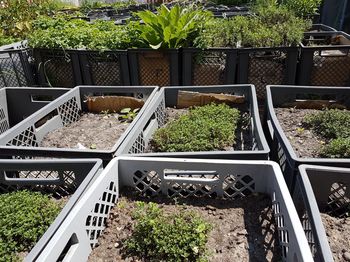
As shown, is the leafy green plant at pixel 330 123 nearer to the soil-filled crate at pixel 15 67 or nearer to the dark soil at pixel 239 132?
the dark soil at pixel 239 132

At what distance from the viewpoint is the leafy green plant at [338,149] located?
211 centimetres

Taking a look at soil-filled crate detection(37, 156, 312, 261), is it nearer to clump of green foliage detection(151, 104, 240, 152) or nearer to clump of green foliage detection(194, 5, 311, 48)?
clump of green foliage detection(151, 104, 240, 152)

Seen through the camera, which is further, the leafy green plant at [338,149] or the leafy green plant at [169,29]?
the leafy green plant at [169,29]

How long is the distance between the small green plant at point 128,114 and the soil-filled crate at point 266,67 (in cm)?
110

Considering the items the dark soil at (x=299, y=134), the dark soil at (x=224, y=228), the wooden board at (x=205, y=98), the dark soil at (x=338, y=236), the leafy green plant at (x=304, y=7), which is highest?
the leafy green plant at (x=304, y=7)

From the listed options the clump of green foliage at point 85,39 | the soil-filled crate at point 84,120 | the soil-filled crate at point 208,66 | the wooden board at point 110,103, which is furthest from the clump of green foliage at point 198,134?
the clump of green foliage at point 85,39

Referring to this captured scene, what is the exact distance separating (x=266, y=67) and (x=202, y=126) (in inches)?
49.6

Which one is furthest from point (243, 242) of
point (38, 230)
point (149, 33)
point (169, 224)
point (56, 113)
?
point (149, 33)

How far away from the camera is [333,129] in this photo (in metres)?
2.46

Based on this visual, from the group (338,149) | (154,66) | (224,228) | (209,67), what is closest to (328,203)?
(338,149)

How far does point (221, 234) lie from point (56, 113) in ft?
6.07

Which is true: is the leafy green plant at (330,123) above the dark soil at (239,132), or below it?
above

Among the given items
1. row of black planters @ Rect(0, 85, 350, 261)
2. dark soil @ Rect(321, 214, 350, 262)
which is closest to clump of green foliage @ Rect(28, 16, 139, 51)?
row of black planters @ Rect(0, 85, 350, 261)

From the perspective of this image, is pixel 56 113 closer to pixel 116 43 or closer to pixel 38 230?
pixel 116 43
